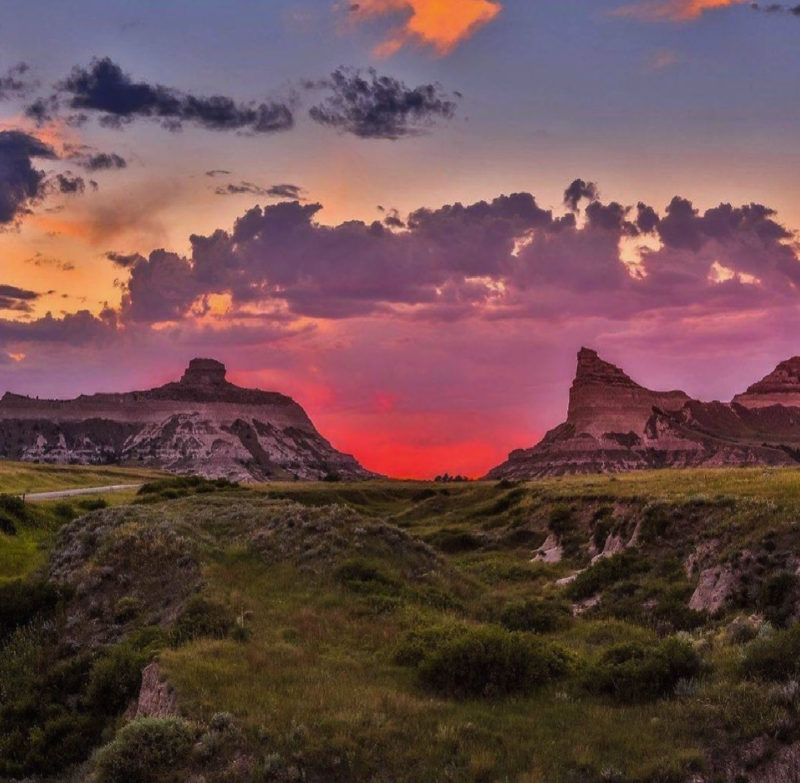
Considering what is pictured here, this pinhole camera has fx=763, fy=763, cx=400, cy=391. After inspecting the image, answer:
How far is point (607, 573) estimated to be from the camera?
105 ft

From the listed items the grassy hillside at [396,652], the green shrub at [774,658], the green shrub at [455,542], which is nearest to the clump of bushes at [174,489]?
the green shrub at [455,542]

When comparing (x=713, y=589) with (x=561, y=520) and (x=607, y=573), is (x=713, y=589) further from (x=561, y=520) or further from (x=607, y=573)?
(x=561, y=520)

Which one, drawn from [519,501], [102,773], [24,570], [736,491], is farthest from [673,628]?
[519,501]

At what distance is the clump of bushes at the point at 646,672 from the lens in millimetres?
17312

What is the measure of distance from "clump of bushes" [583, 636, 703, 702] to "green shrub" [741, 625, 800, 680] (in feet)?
3.85

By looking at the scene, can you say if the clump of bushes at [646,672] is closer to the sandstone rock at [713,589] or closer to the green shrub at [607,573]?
the sandstone rock at [713,589]

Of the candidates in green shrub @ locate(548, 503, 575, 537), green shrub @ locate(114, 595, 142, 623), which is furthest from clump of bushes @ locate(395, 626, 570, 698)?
green shrub @ locate(548, 503, 575, 537)

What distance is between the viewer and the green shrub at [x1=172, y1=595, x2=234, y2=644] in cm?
2116

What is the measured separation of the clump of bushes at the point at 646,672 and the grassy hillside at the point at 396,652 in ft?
0.18

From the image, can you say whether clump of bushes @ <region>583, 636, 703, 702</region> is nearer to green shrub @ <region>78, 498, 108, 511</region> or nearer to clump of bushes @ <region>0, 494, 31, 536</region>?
clump of bushes @ <region>0, 494, 31, 536</region>

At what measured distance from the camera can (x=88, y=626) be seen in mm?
24734

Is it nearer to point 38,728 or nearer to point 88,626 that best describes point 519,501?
point 88,626

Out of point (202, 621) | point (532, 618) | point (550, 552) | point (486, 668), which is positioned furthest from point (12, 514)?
point (486, 668)

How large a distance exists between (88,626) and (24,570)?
50.8ft
